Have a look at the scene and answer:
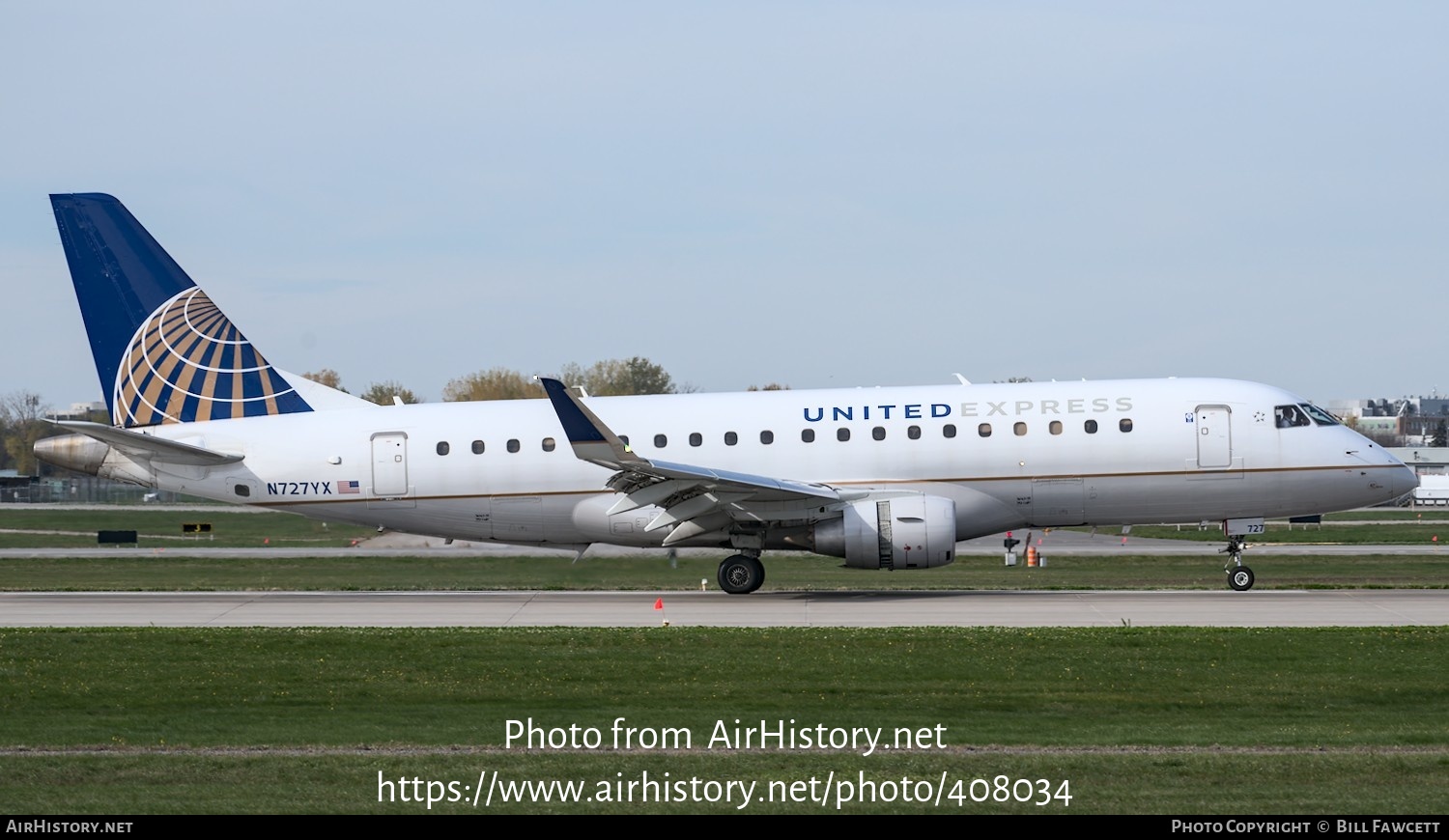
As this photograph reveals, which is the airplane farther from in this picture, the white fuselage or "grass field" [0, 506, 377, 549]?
"grass field" [0, 506, 377, 549]

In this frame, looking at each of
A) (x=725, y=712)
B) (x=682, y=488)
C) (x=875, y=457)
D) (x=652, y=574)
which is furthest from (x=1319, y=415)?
(x=725, y=712)

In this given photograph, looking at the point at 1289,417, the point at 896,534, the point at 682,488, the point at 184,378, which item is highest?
the point at 184,378

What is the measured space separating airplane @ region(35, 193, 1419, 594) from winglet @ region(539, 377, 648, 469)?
0.38 ft

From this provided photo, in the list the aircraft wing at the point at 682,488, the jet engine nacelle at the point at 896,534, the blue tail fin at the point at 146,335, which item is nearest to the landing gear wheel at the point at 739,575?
the aircraft wing at the point at 682,488

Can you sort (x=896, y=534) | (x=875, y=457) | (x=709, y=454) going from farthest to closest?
1. (x=709, y=454)
2. (x=875, y=457)
3. (x=896, y=534)

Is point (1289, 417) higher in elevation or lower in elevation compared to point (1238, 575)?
higher

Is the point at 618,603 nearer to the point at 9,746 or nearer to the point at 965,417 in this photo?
the point at 965,417

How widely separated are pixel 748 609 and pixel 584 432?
4.11m

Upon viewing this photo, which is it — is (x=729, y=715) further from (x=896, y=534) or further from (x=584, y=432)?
(x=896, y=534)

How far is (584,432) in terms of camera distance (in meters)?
25.6

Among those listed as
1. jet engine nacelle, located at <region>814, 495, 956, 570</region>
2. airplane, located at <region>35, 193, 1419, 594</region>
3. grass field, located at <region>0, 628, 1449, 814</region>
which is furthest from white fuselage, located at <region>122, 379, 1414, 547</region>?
grass field, located at <region>0, 628, 1449, 814</region>

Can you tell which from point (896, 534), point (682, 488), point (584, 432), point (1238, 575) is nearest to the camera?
point (584, 432)

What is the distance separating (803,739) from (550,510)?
52.5ft

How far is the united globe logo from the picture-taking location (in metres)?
30.5
